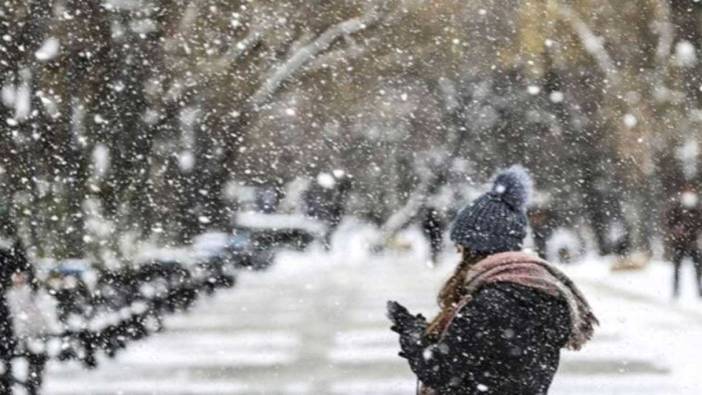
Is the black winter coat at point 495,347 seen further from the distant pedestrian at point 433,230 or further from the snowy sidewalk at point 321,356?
the distant pedestrian at point 433,230

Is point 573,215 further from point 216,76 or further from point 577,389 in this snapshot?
point 577,389

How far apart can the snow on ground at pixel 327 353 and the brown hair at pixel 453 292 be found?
22.3 ft

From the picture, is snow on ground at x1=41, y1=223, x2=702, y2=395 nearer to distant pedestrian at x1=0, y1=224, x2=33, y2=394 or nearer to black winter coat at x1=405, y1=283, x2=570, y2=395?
distant pedestrian at x1=0, y1=224, x2=33, y2=394

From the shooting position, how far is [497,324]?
9.14ft

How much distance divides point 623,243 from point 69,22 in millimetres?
28048

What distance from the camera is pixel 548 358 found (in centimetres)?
290

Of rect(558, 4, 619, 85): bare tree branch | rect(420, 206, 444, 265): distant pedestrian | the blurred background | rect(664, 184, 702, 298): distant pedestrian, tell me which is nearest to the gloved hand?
the blurred background

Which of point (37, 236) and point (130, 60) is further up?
point (130, 60)

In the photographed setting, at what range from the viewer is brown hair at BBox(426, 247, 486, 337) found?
118 inches

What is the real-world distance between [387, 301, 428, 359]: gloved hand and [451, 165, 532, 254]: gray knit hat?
0.84ft

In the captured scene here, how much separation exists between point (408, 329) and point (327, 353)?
956 cm

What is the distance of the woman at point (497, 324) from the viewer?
2797 millimetres

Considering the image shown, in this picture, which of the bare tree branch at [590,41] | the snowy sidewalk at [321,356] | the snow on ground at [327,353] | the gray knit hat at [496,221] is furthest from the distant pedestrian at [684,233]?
the gray knit hat at [496,221]

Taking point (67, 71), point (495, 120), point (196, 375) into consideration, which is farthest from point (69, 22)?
point (495, 120)
